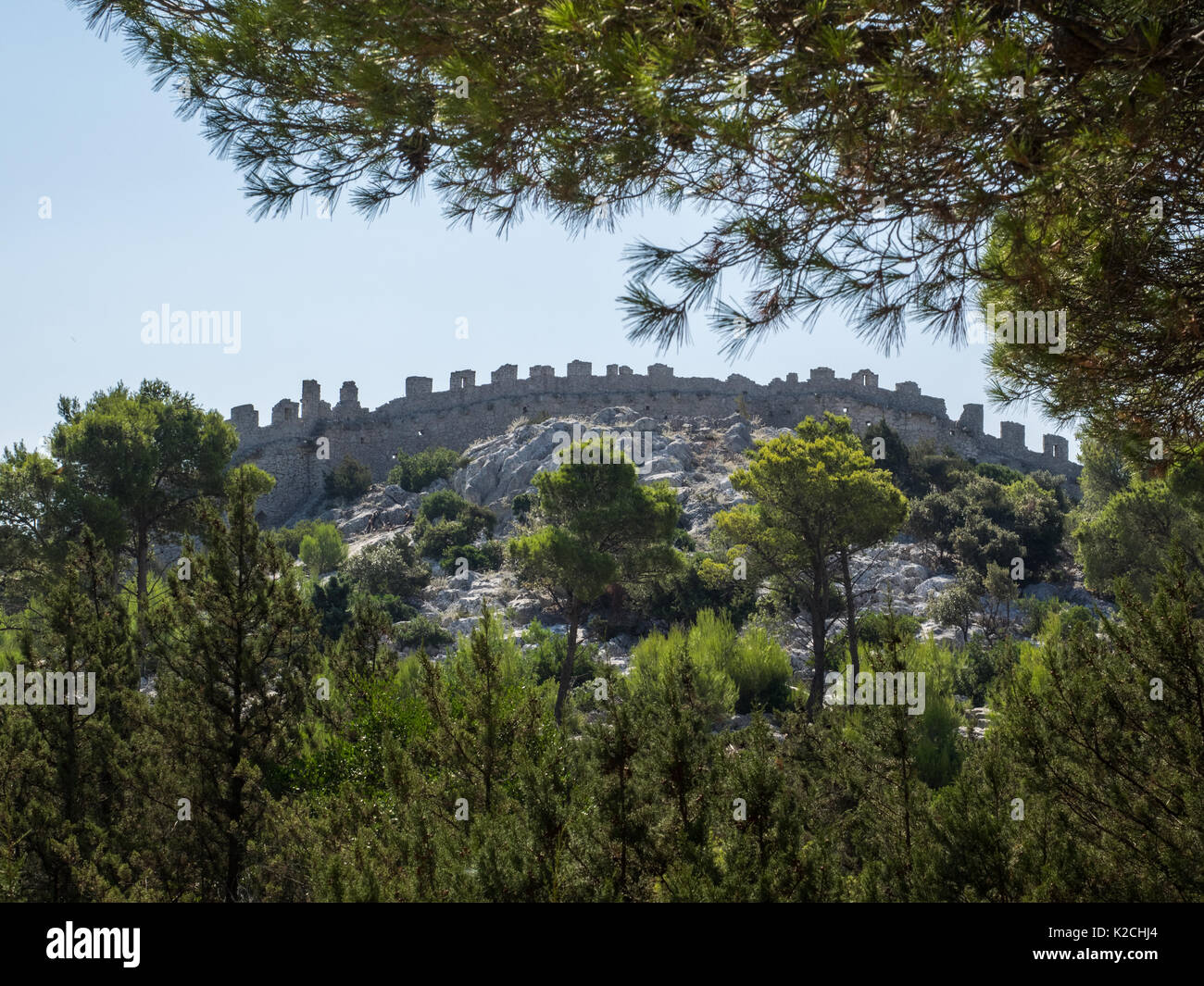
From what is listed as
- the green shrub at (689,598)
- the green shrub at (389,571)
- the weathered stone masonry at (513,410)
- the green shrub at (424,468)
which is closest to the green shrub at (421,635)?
the green shrub at (389,571)

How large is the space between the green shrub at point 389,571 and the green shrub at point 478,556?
72 centimetres

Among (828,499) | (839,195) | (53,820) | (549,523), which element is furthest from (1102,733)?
(549,523)

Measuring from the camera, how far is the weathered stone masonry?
42.3 meters

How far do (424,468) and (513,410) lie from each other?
5731mm

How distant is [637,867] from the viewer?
192 inches

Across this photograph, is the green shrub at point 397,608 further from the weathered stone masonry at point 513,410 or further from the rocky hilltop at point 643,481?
the weathered stone masonry at point 513,410

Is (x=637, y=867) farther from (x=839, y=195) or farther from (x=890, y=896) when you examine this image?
(x=839, y=195)

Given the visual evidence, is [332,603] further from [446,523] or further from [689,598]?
[689,598]

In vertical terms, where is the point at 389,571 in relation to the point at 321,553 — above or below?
below

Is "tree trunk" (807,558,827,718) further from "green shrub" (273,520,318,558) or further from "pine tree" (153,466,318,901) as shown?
"green shrub" (273,520,318,558)

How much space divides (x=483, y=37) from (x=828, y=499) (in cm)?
1542

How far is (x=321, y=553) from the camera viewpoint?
102ft

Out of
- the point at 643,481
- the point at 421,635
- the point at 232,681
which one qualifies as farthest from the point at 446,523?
the point at 232,681

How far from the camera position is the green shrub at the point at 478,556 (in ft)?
96.5
